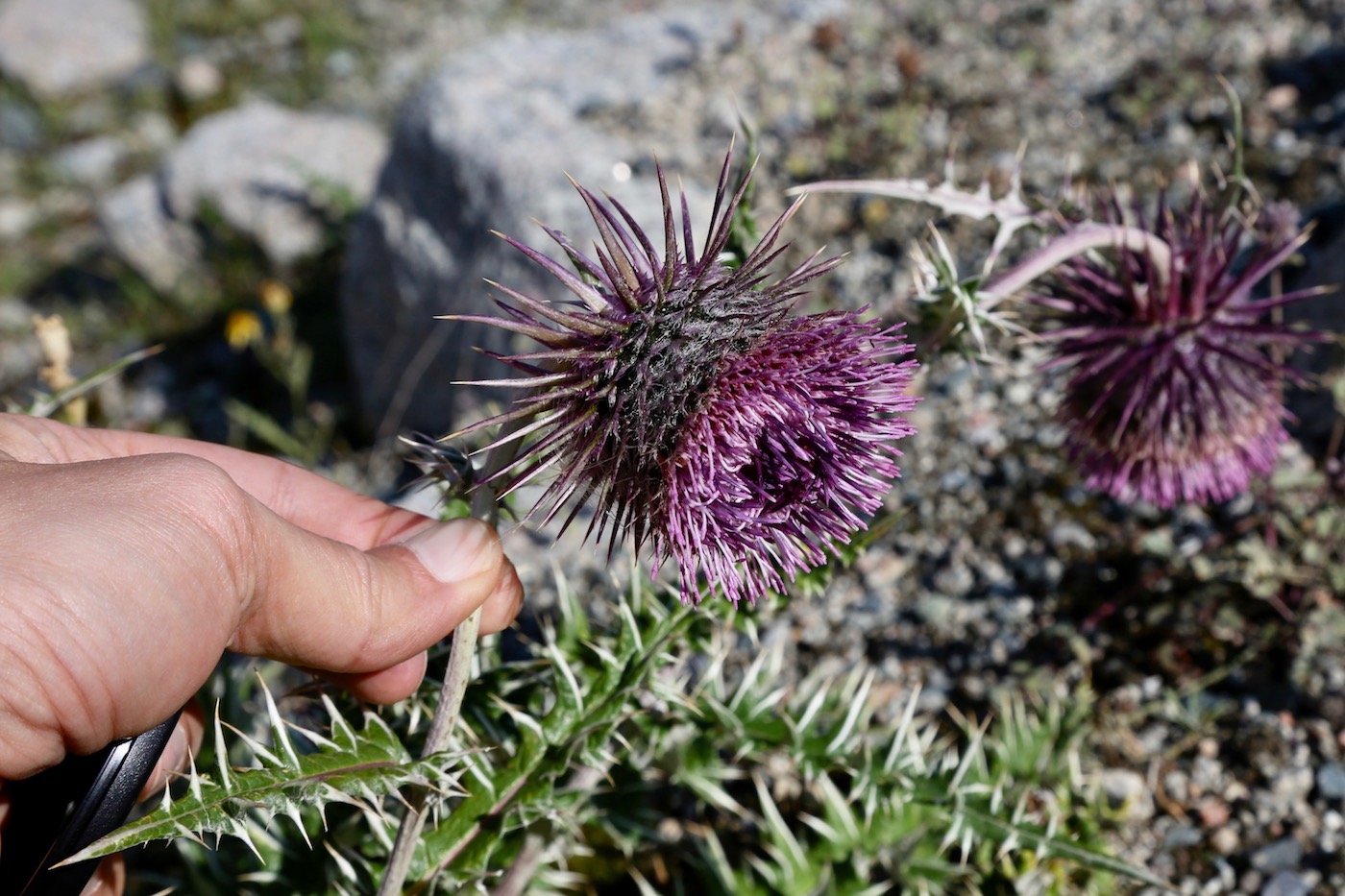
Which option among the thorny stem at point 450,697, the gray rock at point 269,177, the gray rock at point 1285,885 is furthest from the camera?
the gray rock at point 269,177

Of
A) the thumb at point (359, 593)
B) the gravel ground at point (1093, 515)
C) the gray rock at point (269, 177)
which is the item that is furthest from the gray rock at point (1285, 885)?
the gray rock at point (269, 177)

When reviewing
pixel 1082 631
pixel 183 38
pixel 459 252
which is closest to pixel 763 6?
pixel 459 252

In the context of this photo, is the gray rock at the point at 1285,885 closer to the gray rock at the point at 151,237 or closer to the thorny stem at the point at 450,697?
the thorny stem at the point at 450,697

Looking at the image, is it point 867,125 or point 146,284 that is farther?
point 146,284

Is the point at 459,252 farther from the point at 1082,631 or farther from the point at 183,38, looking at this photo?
the point at 183,38

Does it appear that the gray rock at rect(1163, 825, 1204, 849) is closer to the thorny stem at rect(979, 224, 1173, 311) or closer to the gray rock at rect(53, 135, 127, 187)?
the thorny stem at rect(979, 224, 1173, 311)

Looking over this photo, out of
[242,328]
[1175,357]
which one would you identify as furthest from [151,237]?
[1175,357]

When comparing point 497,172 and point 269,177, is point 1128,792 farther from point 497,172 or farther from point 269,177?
point 269,177
